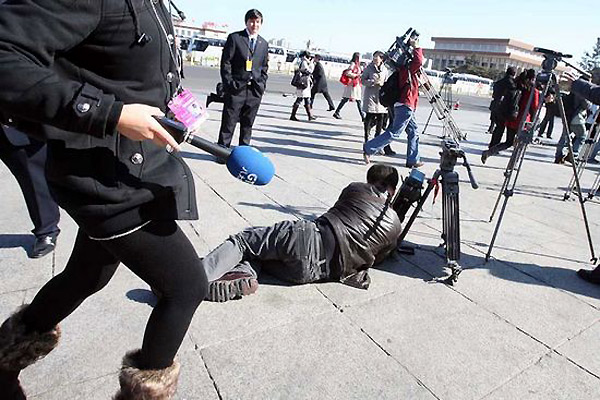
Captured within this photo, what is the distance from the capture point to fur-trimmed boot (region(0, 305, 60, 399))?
1610 mm

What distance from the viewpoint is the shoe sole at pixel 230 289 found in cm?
261

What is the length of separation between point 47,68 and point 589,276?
3.84 m

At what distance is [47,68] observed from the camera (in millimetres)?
1066

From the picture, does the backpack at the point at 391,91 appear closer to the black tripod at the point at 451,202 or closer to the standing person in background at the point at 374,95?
the standing person in background at the point at 374,95

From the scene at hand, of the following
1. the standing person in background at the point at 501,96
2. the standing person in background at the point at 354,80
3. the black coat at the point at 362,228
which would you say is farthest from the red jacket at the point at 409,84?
the standing person in background at the point at 354,80

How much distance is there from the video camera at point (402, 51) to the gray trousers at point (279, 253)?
3.62 m

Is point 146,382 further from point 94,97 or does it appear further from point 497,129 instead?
point 497,129

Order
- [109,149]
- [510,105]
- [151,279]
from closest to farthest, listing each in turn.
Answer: [109,149] → [151,279] → [510,105]

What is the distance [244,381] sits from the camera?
80.3 inches

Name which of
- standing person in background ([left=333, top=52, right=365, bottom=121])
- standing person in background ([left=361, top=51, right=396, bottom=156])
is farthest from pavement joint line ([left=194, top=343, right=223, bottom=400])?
standing person in background ([left=333, top=52, right=365, bottom=121])

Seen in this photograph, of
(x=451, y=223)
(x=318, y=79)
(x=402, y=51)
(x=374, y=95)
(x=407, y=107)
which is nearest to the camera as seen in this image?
(x=451, y=223)

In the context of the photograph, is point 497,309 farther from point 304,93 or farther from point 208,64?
point 208,64

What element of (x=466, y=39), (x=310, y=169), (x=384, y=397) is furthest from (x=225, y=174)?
(x=466, y=39)

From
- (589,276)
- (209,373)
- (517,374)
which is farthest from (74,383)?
(589,276)
